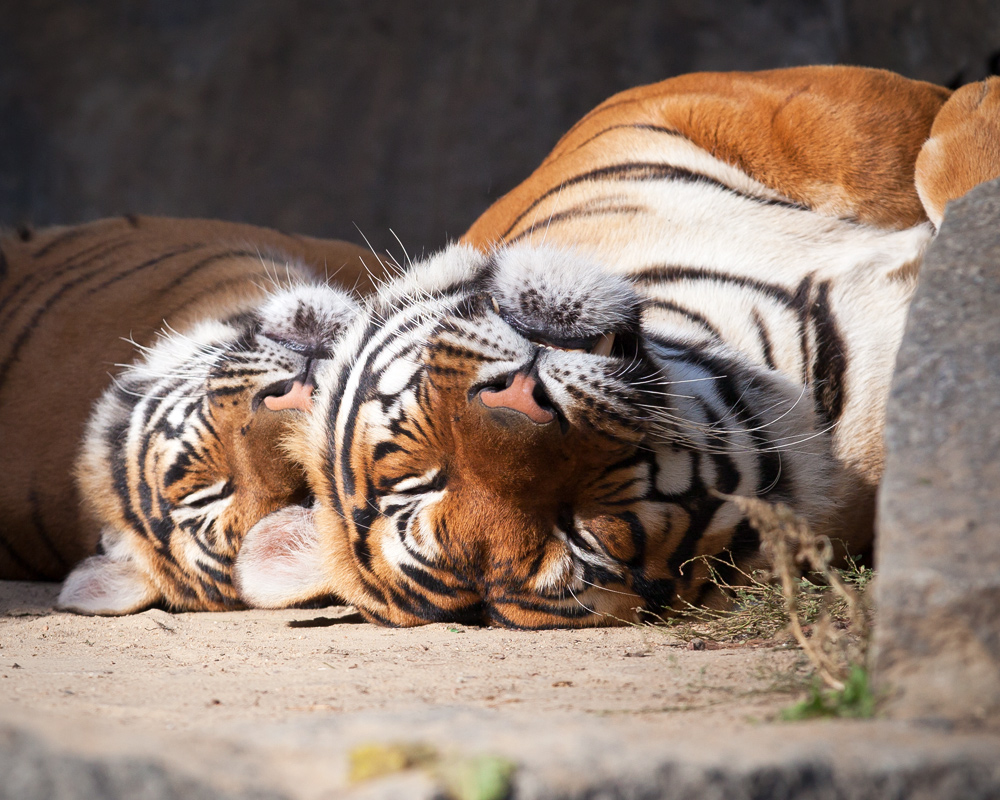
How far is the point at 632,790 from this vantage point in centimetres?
84

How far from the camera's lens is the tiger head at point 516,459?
1.79 metres

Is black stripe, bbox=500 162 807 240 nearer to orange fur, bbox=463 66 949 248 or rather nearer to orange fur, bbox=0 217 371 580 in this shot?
orange fur, bbox=463 66 949 248

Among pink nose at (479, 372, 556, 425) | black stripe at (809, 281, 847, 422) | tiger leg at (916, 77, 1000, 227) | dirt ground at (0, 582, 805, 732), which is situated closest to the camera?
dirt ground at (0, 582, 805, 732)

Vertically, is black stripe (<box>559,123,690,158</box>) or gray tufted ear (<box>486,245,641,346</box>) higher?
black stripe (<box>559,123,690,158</box>)

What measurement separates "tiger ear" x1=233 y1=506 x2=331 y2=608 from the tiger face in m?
0.09

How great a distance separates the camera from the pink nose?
1.73 metres

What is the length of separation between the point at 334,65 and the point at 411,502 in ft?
18.2

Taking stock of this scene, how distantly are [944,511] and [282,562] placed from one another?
165 cm

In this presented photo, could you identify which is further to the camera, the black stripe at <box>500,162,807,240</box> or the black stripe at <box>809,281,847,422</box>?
the black stripe at <box>500,162,807,240</box>

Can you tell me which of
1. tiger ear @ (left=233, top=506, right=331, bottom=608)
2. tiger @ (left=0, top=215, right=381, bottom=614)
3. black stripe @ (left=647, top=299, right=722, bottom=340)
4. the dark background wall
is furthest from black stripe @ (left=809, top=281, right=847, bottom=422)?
the dark background wall

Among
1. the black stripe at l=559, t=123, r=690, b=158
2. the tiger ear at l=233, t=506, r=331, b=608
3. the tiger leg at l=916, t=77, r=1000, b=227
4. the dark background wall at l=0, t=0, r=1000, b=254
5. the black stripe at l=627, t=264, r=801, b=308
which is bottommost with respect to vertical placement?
the tiger ear at l=233, t=506, r=331, b=608

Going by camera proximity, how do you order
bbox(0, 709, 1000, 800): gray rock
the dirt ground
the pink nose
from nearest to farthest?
bbox(0, 709, 1000, 800): gray rock < the dirt ground < the pink nose

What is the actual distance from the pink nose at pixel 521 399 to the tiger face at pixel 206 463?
78cm

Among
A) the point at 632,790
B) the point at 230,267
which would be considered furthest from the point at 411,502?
the point at 230,267
